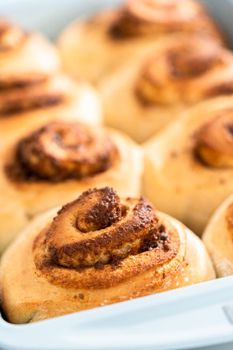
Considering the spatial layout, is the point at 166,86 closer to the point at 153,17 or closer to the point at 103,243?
the point at 153,17

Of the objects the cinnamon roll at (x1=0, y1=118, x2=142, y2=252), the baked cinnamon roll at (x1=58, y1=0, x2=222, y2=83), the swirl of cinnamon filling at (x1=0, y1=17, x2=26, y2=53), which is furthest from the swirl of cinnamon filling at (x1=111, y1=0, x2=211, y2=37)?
the cinnamon roll at (x1=0, y1=118, x2=142, y2=252)

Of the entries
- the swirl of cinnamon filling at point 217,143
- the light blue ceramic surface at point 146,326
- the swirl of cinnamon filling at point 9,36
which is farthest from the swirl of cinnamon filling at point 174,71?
the light blue ceramic surface at point 146,326

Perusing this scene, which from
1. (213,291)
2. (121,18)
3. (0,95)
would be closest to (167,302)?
(213,291)

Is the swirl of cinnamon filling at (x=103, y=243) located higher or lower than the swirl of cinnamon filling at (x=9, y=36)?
higher

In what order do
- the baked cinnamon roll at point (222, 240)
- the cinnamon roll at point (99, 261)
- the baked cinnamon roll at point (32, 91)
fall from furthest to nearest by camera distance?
the baked cinnamon roll at point (32, 91), the baked cinnamon roll at point (222, 240), the cinnamon roll at point (99, 261)

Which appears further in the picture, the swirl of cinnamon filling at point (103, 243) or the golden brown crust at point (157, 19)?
the golden brown crust at point (157, 19)

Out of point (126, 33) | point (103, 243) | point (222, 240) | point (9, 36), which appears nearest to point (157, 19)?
point (126, 33)

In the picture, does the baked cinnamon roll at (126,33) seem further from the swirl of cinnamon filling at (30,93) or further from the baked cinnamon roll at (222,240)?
the baked cinnamon roll at (222,240)
